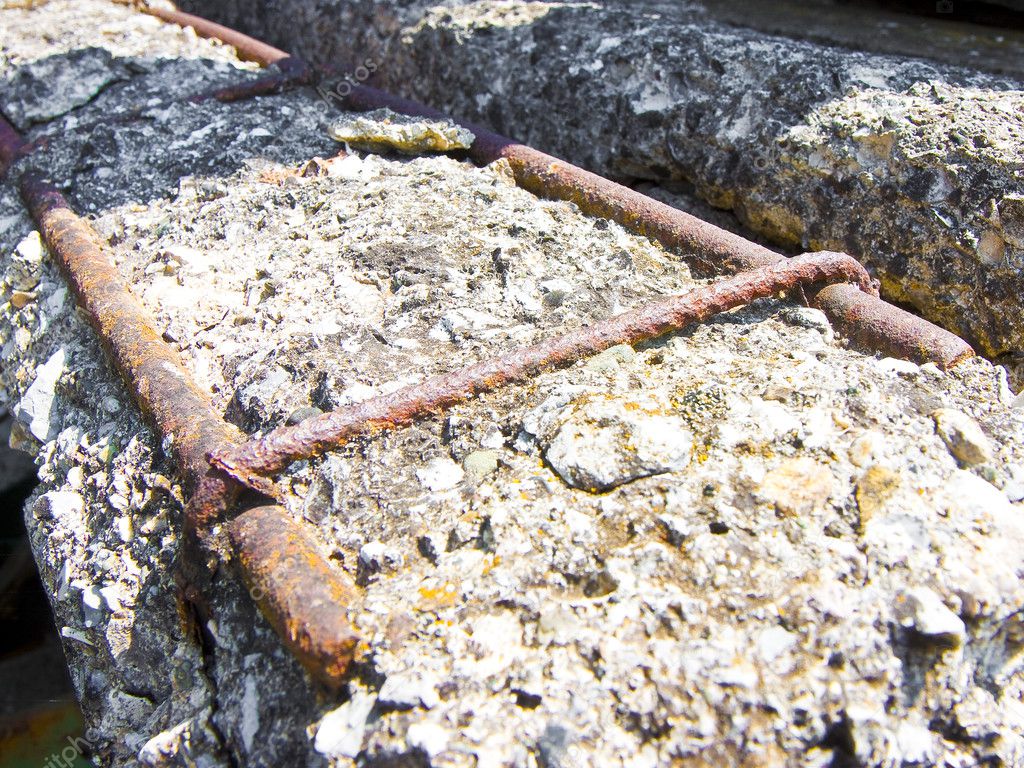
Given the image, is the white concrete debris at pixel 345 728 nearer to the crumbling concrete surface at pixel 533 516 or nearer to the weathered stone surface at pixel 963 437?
the crumbling concrete surface at pixel 533 516

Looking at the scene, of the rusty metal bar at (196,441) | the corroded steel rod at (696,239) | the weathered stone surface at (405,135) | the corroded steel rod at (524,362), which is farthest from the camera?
the weathered stone surface at (405,135)

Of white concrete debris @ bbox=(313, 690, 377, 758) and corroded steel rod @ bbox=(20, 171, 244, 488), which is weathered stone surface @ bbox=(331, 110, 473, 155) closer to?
corroded steel rod @ bbox=(20, 171, 244, 488)

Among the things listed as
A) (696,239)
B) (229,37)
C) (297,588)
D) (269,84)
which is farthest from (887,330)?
(229,37)

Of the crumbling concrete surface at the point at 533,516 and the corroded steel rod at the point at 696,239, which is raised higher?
the corroded steel rod at the point at 696,239

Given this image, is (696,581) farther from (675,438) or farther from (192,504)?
(192,504)

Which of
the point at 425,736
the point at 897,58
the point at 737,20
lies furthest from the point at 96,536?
the point at 737,20

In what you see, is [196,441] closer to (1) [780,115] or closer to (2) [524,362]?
(2) [524,362]

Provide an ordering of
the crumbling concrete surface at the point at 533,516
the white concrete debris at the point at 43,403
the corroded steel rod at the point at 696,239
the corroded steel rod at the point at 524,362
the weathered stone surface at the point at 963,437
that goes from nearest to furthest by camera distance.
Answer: the crumbling concrete surface at the point at 533,516, the weathered stone surface at the point at 963,437, the corroded steel rod at the point at 524,362, the corroded steel rod at the point at 696,239, the white concrete debris at the point at 43,403

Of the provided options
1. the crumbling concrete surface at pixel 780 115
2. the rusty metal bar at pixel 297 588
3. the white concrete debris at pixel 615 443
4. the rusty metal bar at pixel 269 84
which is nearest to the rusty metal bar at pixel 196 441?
the rusty metal bar at pixel 297 588

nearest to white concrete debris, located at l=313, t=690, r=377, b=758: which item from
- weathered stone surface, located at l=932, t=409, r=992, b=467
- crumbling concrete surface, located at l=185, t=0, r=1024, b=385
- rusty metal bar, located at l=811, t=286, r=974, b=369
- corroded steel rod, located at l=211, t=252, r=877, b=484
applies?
corroded steel rod, located at l=211, t=252, r=877, b=484
